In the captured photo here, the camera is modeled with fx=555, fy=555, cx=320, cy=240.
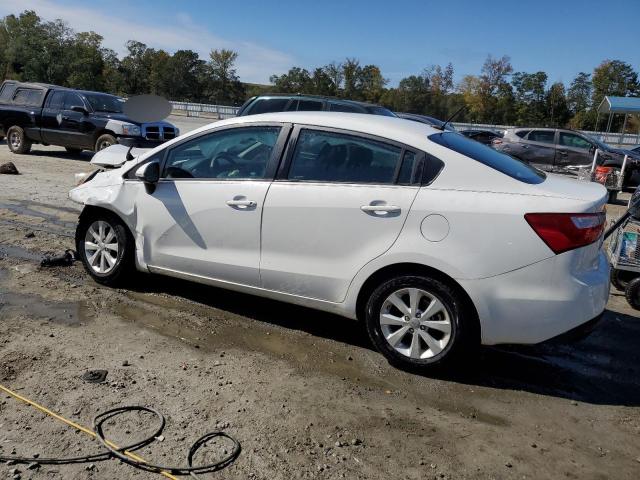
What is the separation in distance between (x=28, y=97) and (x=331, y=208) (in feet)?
46.3

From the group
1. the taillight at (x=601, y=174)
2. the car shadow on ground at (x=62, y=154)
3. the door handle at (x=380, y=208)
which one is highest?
the door handle at (x=380, y=208)

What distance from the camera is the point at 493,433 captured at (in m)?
3.20

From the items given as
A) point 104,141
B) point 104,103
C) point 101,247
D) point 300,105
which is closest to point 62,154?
point 104,103

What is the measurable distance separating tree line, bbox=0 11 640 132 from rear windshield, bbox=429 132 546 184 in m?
47.7

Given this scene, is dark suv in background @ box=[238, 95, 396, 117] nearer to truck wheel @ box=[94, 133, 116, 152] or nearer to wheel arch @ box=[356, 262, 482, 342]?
truck wheel @ box=[94, 133, 116, 152]

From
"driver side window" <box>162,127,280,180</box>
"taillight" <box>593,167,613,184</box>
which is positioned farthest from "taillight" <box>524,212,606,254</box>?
"taillight" <box>593,167,613,184</box>

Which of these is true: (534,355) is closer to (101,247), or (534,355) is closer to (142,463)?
(142,463)

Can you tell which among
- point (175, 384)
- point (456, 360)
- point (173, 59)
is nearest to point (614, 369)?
point (456, 360)

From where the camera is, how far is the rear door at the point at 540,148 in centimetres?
1605

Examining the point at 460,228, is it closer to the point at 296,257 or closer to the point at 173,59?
the point at 296,257

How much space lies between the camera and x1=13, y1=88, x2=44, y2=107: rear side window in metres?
14.8

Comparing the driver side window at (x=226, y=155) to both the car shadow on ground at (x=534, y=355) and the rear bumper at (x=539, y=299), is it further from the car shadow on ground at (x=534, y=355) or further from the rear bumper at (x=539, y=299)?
the rear bumper at (x=539, y=299)

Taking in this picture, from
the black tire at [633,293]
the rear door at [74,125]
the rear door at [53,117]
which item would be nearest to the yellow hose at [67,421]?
the black tire at [633,293]

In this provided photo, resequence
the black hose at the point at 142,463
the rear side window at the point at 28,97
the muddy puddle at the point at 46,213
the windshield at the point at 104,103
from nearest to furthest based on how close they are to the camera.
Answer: the black hose at the point at 142,463
the muddy puddle at the point at 46,213
the windshield at the point at 104,103
the rear side window at the point at 28,97
